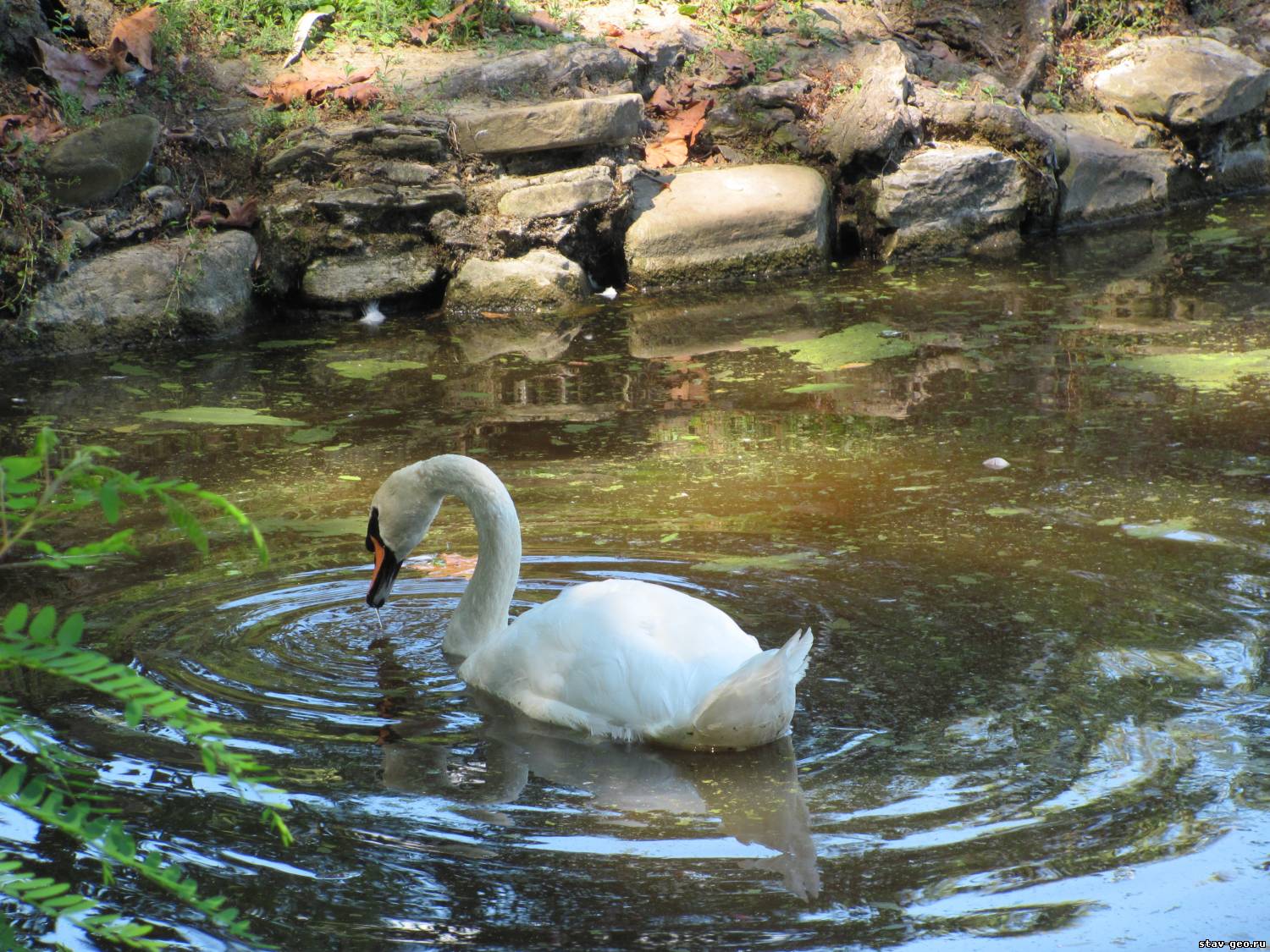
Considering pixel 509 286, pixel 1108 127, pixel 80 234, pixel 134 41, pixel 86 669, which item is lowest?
pixel 509 286

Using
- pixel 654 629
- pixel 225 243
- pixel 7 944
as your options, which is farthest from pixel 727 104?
pixel 7 944

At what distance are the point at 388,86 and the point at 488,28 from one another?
135 centimetres

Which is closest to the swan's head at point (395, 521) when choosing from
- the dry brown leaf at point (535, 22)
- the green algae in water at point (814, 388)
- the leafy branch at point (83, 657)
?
the leafy branch at point (83, 657)

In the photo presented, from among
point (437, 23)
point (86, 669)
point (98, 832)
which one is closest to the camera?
point (86, 669)

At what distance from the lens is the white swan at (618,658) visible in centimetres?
348

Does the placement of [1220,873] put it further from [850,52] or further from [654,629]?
[850,52]

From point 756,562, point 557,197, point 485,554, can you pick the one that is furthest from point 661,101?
point 485,554

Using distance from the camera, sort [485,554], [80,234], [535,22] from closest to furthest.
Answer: [485,554] → [80,234] → [535,22]

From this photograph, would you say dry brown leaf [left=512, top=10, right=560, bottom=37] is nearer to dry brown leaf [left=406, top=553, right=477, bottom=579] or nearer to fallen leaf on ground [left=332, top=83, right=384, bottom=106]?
fallen leaf on ground [left=332, top=83, right=384, bottom=106]

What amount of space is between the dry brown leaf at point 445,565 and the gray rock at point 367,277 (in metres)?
4.47

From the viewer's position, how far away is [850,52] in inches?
463

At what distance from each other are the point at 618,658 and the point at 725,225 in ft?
22.2

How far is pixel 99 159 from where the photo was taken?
876 centimetres

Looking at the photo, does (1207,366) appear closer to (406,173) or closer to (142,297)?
(406,173)
